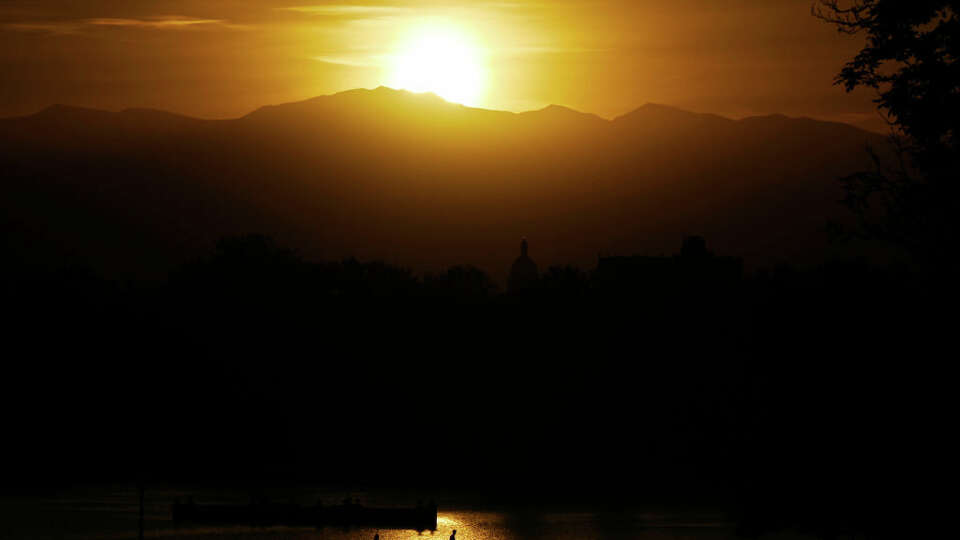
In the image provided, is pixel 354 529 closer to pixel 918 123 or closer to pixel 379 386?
pixel 379 386

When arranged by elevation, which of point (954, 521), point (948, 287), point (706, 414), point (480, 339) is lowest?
point (954, 521)

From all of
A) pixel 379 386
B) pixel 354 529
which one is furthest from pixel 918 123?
pixel 379 386

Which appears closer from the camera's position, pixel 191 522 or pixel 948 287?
pixel 948 287

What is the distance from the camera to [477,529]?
243ft

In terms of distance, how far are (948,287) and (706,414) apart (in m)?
72.9

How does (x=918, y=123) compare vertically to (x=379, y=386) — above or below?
below

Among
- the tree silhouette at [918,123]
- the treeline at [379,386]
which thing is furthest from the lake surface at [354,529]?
the tree silhouette at [918,123]

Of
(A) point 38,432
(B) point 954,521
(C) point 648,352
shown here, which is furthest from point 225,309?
(B) point 954,521

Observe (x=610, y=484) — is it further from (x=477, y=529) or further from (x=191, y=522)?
(x=191, y=522)

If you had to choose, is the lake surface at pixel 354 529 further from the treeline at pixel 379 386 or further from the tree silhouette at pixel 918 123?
the tree silhouette at pixel 918 123

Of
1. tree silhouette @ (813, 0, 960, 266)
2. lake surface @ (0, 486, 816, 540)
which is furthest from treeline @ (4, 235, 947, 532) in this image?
tree silhouette @ (813, 0, 960, 266)

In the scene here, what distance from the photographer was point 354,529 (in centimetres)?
7369

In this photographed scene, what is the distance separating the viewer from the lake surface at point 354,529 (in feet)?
232

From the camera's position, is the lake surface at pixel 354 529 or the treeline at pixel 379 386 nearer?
the lake surface at pixel 354 529
